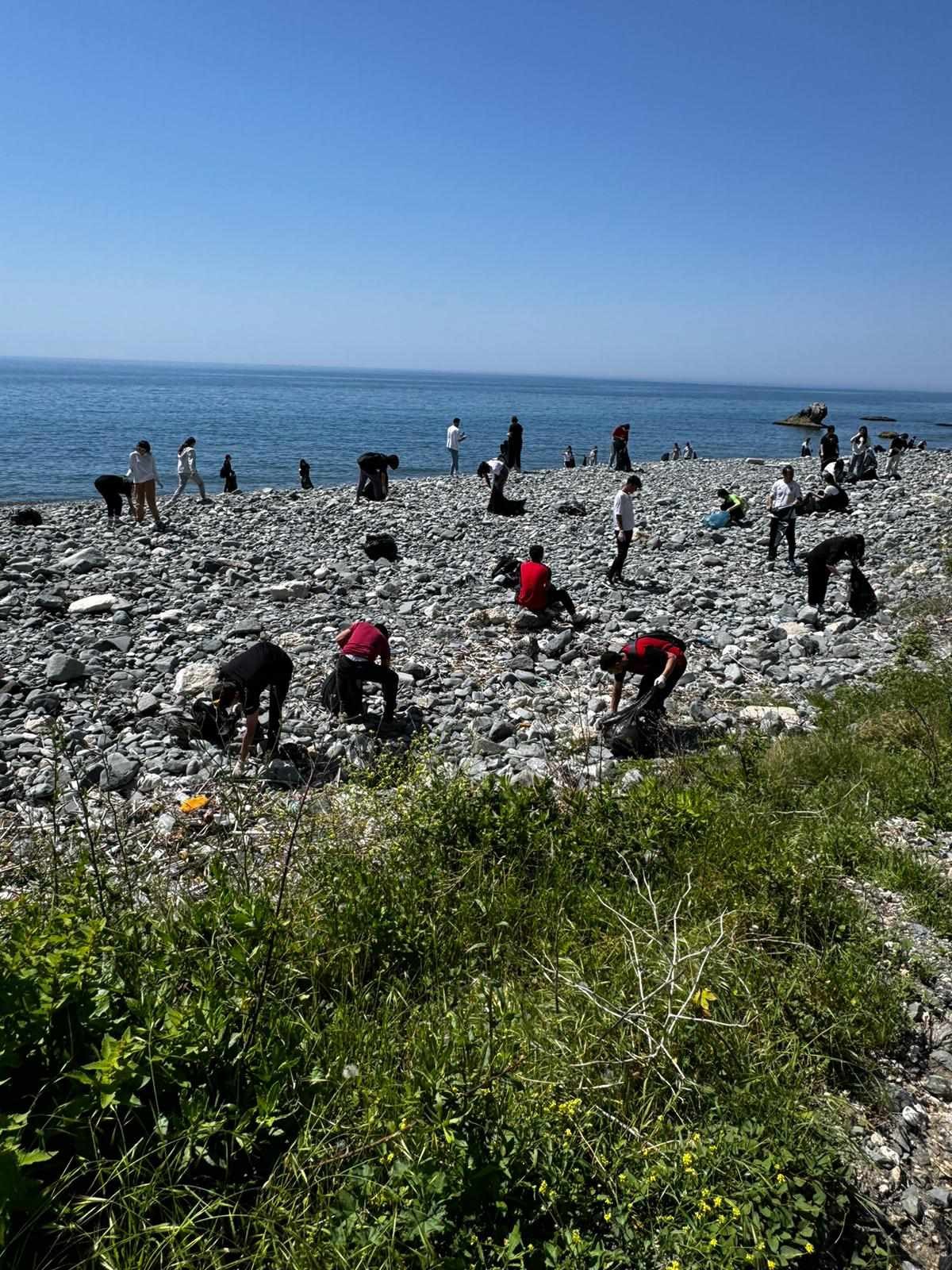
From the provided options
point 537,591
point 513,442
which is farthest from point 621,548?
point 513,442

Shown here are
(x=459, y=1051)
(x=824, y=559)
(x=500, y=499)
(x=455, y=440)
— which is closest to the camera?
(x=459, y=1051)

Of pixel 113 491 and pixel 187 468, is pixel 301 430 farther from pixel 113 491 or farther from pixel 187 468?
pixel 113 491

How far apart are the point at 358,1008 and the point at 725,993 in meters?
1.86

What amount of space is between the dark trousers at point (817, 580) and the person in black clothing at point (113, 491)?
16.5 meters

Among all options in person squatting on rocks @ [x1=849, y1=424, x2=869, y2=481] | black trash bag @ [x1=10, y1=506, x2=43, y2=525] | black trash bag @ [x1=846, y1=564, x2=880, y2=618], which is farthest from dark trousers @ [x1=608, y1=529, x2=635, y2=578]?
person squatting on rocks @ [x1=849, y1=424, x2=869, y2=481]

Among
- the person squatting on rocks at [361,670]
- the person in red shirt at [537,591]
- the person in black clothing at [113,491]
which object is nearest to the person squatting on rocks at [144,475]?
the person in black clothing at [113,491]

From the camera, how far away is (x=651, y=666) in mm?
8273

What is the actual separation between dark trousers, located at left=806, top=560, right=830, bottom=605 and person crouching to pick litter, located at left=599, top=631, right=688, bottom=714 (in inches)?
214

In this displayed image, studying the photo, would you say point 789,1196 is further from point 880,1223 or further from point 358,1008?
point 358,1008

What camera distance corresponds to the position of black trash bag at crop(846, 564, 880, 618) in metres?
12.2

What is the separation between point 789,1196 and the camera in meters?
2.70

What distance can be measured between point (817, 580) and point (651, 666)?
590 centimetres

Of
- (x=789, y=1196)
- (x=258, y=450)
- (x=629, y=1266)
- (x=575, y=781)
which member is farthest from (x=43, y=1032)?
(x=258, y=450)

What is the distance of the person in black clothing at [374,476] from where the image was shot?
2275 cm
